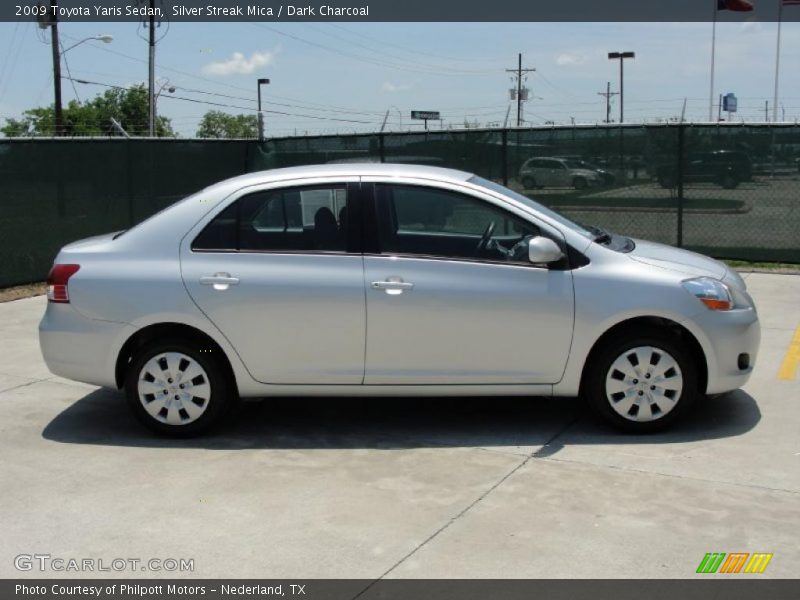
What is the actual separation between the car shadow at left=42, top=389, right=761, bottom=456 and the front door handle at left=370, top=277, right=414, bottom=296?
0.97 m

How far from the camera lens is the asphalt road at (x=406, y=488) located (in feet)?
14.0

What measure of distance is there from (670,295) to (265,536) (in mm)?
2853

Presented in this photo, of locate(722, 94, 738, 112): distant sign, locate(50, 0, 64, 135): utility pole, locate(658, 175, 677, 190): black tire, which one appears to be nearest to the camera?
locate(658, 175, 677, 190): black tire

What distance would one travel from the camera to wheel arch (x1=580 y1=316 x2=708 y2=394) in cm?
579

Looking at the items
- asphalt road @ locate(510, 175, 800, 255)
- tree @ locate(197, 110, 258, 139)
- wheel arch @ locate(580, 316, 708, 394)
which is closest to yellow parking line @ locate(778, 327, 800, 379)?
wheel arch @ locate(580, 316, 708, 394)

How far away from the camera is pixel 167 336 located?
592cm

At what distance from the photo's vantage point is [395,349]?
5.82 m

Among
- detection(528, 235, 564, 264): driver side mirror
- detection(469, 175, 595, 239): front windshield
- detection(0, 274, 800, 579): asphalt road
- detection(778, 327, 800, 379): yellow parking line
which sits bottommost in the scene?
detection(0, 274, 800, 579): asphalt road

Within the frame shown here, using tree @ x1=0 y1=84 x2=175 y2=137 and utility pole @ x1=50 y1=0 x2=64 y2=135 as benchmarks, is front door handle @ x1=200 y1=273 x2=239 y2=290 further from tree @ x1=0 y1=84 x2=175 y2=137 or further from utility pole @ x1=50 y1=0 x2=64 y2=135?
tree @ x1=0 y1=84 x2=175 y2=137
